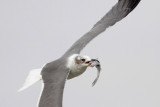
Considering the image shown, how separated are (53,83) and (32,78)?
1.13m

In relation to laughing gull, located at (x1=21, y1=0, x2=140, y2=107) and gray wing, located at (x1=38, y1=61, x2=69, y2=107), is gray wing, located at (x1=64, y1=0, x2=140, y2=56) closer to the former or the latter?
laughing gull, located at (x1=21, y1=0, x2=140, y2=107)

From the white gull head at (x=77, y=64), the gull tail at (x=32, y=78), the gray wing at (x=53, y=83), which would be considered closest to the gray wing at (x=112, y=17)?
the white gull head at (x=77, y=64)

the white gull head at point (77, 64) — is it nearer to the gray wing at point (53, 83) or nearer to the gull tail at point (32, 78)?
the gray wing at point (53, 83)

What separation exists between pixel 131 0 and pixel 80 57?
364 cm

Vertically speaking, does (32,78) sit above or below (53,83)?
above

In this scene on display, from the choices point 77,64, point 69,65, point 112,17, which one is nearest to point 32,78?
point 69,65

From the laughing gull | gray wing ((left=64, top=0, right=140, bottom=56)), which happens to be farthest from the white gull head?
gray wing ((left=64, top=0, right=140, bottom=56))

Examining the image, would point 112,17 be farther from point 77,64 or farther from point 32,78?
point 32,78

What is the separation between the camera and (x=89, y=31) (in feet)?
53.8

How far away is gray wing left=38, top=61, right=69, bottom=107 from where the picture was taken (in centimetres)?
1204

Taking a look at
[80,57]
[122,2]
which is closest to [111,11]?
[122,2]

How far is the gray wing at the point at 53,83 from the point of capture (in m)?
12.0

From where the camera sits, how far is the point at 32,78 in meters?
13.9

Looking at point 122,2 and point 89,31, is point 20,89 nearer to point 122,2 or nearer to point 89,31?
point 89,31
